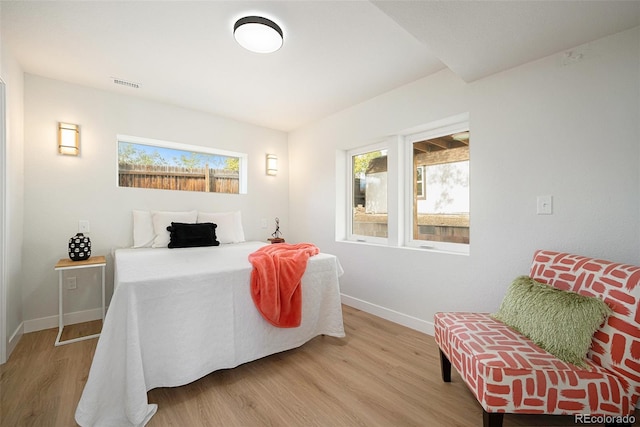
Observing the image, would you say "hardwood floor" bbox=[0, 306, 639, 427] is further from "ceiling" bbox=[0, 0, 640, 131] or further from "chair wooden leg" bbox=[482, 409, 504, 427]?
"ceiling" bbox=[0, 0, 640, 131]

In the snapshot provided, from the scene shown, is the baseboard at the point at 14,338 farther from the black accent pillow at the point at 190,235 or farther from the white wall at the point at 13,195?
the black accent pillow at the point at 190,235

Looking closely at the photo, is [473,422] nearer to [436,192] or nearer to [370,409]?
[370,409]

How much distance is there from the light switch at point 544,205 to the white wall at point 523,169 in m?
0.03

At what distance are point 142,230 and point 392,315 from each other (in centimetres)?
284

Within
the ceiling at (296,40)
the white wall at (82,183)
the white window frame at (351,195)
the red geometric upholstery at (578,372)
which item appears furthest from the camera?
the white window frame at (351,195)

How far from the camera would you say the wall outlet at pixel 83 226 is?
9.40ft

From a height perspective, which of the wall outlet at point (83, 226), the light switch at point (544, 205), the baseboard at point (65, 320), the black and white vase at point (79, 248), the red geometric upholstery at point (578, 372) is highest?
the light switch at point (544, 205)

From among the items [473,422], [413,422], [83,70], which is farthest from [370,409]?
[83,70]

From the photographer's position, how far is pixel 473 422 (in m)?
1.52

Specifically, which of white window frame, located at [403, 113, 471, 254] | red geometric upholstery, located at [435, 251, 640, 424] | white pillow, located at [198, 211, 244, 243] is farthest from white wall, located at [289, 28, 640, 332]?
white pillow, located at [198, 211, 244, 243]

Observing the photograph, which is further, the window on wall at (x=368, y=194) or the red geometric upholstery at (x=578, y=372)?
the window on wall at (x=368, y=194)

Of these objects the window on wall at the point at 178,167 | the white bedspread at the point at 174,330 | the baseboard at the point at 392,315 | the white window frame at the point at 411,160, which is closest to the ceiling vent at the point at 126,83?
the window on wall at the point at 178,167

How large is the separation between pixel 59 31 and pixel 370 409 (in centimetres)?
330

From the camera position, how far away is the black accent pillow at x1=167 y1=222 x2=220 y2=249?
300cm
